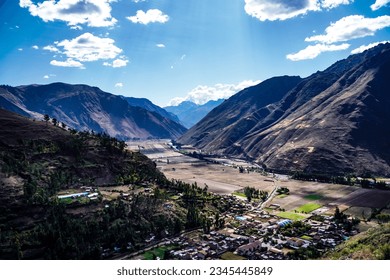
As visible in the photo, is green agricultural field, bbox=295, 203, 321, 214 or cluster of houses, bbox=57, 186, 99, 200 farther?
green agricultural field, bbox=295, 203, 321, 214

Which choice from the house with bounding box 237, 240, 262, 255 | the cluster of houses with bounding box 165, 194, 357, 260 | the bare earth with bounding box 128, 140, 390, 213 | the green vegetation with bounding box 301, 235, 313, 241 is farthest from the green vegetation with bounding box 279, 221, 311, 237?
the bare earth with bounding box 128, 140, 390, 213

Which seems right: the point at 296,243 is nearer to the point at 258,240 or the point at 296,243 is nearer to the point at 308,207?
the point at 258,240

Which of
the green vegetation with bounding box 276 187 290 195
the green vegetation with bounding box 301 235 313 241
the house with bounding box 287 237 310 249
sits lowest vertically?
the green vegetation with bounding box 301 235 313 241

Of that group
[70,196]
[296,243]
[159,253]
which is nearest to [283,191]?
[296,243]

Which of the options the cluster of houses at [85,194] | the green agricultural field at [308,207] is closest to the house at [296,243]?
the green agricultural field at [308,207]

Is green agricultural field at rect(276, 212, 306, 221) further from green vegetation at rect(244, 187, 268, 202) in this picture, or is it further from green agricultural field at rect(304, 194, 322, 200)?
green agricultural field at rect(304, 194, 322, 200)

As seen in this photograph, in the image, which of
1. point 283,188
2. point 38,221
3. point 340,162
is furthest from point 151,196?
point 340,162

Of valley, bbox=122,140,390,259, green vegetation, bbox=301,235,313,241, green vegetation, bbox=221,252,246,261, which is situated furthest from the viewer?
green vegetation, bbox=301,235,313,241

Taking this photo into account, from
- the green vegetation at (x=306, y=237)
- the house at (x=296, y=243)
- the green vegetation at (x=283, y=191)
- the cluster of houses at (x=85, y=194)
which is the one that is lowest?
the green vegetation at (x=306, y=237)

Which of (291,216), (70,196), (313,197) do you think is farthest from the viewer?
(313,197)

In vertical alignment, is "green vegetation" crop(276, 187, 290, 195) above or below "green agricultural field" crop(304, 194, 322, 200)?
above

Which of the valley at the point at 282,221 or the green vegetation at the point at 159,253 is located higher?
the valley at the point at 282,221

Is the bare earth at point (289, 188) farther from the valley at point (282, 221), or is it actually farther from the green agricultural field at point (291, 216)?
the green agricultural field at point (291, 216)
